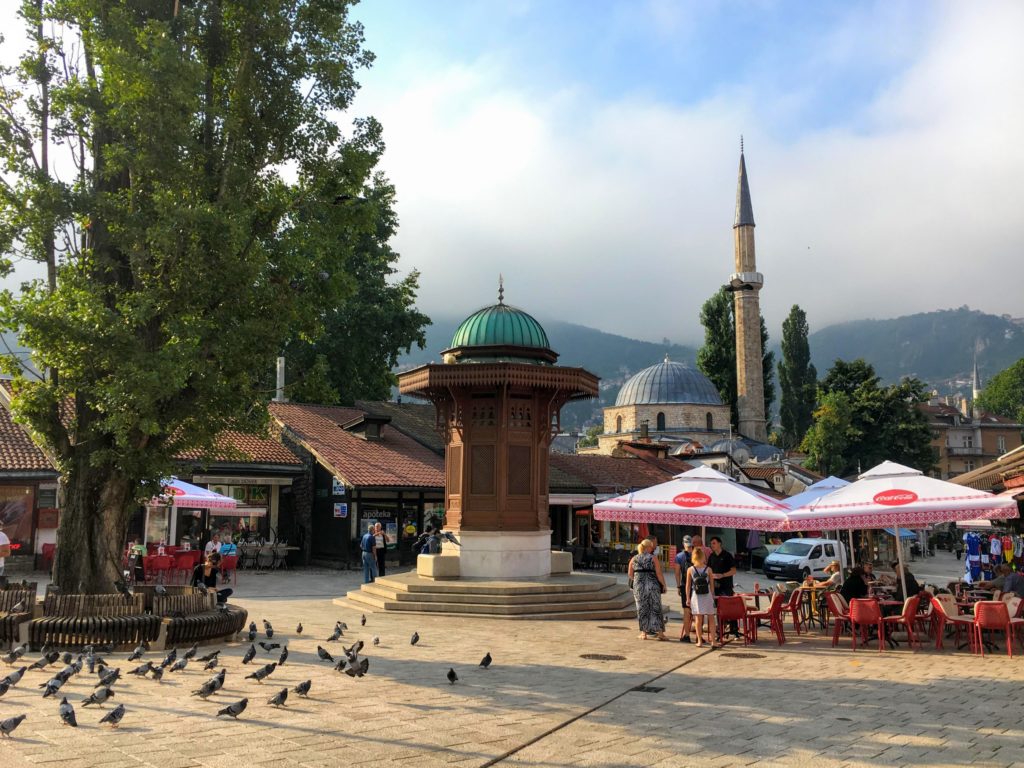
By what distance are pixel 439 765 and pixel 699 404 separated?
58.7 m

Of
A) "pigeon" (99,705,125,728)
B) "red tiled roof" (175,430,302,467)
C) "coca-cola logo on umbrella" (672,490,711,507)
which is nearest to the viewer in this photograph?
"pigeon" (99,705,125,728)

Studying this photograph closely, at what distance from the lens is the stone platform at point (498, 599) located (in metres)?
14.5

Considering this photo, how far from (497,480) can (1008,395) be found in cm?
9658

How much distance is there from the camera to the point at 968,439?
86.9 metres

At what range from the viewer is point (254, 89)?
441 inches

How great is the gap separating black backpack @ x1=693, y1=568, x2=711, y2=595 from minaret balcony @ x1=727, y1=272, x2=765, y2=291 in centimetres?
5560

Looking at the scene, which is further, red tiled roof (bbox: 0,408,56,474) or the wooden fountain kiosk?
red tiled roof (bbox: 0,408,56,474)

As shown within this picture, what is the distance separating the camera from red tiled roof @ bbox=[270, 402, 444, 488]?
2533 cm

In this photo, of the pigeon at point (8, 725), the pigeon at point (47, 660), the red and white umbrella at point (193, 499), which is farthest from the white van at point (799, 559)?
the pigeon at point (8, 725)

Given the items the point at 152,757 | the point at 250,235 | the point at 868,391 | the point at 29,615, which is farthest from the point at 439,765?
the point at 868,391

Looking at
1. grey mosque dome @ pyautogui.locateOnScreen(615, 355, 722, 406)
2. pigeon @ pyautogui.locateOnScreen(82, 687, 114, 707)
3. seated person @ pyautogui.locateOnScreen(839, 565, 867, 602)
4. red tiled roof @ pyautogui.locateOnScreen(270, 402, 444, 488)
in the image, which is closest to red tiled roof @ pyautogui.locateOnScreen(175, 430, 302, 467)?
red tiled roof @ pyautogui.locateOnScreen(270, 402, 444, 488)

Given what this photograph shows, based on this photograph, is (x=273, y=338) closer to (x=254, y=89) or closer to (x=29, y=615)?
(x=254, y=89)

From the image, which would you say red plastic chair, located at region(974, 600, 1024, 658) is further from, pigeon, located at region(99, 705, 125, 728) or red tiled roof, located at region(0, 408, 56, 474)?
red tiled roof, located at region(0, 408, 56, 474)

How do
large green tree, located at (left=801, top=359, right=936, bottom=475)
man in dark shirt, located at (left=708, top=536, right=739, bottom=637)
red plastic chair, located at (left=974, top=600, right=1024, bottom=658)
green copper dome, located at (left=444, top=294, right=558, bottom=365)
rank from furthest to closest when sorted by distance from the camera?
1. large green tree, located at (left=801, top=359, right=936, bottom=475)
2. green copper dome, located at (left=444, top=294, right=558, bottom=365)
3. man in dark shirt, located at (left=708, top=536, right=739, bottom=637)
4. red plastic chair, located at (left=974, top=600, right=1024, bottom=658)
